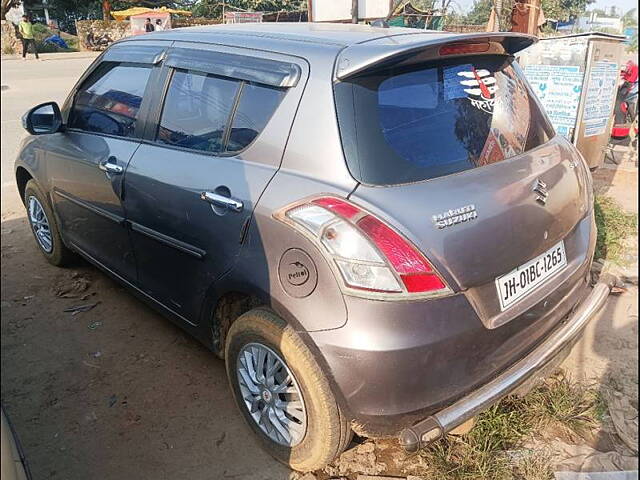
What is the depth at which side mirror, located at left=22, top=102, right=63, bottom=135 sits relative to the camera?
353 cm

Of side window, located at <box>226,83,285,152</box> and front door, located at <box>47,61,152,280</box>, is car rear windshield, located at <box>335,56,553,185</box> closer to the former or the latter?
side window, located at <box>226,83,285,152</box>

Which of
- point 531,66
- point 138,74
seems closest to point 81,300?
point 138,74

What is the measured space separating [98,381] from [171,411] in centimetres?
54

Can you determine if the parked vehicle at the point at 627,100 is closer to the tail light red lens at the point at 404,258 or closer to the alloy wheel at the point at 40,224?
the tail light red lens at the point at 404,258

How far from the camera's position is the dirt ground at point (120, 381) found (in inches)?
96.6

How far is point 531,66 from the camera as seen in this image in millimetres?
5680

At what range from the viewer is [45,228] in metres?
4.23

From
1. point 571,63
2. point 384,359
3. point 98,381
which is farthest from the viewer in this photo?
point 571,63

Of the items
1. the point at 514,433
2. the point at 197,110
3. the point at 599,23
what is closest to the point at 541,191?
the point at 514,433

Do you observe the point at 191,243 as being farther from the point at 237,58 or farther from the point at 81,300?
the point at 81,300

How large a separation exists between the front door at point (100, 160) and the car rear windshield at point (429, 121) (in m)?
1.48

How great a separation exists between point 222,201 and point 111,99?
1.48 meters

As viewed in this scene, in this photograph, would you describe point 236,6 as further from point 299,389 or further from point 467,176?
point 299,389

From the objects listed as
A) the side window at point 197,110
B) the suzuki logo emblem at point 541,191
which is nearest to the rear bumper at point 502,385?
the suzuki logo emblem at point 541,191
